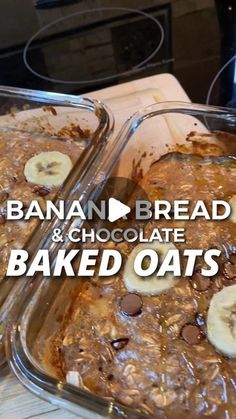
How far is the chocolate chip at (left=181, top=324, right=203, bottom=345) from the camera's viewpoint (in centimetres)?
111

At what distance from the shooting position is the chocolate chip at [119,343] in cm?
114

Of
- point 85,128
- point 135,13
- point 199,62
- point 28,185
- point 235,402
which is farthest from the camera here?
point 135,13

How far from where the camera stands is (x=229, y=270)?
1214mm

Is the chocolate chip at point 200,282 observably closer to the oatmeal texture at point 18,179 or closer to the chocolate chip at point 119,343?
the chocolate chip at point 119,343

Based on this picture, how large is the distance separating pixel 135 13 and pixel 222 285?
125cm

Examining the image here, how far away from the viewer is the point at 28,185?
5.05 feet

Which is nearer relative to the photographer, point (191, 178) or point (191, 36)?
point (191, 178)

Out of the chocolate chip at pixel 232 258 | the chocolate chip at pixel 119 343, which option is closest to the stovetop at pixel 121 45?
the chocolate chip at pixel 232 258

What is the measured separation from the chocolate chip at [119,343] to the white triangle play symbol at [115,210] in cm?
34

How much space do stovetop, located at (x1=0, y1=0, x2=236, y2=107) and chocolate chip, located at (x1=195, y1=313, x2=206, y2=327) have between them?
76 cm

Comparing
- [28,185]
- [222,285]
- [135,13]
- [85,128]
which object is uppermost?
[135,13]

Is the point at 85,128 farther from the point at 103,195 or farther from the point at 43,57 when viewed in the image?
the point at 43,57

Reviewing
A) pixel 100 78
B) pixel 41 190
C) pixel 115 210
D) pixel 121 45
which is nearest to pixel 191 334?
pixel 115 210

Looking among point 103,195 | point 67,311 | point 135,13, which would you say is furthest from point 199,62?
point 67,311
